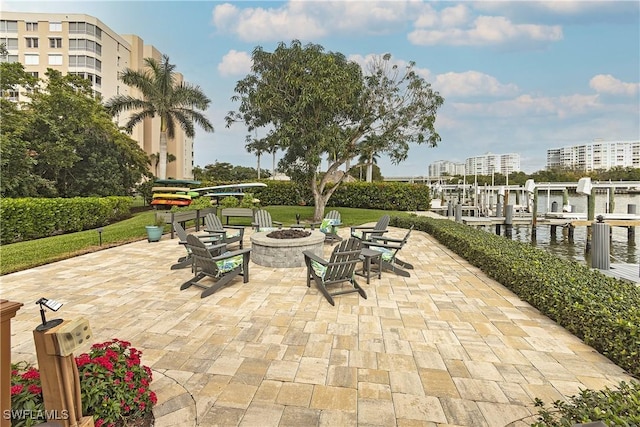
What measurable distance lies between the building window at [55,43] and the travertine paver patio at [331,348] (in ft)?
150

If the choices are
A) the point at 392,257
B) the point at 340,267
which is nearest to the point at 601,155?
the point at 392,257

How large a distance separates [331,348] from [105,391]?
2.08m

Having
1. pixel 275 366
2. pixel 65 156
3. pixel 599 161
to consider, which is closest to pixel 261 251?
pixel 275 366

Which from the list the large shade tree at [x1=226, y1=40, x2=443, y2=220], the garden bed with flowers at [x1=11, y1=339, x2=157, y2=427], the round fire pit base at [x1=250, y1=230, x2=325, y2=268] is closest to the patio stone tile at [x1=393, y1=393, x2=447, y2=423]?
the garden bed with flowers at [x1=11, y1=339, x2=157, y2=427]

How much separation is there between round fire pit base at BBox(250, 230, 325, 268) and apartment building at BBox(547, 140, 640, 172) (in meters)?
58.5

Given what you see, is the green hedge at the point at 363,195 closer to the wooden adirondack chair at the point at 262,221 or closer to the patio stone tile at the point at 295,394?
the wooden adirondack chair at the point at 262,221

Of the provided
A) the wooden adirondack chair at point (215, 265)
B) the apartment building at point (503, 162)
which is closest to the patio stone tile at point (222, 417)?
the wooden adirondack chair at point (215, 265)

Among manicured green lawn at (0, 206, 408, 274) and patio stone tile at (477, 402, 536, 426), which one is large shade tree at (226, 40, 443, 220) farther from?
patio stone tile at (477, 402, 536, 426)

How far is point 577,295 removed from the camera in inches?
153

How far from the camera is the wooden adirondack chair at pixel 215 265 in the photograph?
520 centimetres

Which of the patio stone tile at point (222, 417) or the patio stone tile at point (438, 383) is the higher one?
the patio stone tile at point (222, 417)

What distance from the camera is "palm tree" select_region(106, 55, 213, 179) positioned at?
21866 mm

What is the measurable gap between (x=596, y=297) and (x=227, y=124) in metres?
15.2

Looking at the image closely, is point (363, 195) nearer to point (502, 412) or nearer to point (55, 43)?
point (502, 412)
